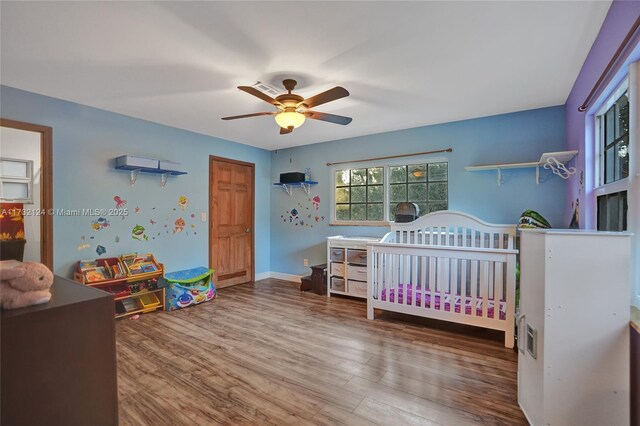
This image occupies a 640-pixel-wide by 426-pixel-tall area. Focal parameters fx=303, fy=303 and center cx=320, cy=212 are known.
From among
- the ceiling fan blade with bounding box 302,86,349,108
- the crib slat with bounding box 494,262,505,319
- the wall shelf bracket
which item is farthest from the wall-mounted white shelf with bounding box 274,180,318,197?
the crib slat with bounding box 494,262,505,319

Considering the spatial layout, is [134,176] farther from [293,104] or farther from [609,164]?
[609,164]

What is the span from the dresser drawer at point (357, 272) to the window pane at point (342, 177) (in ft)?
4.45

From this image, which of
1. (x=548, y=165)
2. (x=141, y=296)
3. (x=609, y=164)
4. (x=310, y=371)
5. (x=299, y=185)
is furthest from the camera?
(x=299, y=185)

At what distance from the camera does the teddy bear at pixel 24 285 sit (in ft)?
2.18

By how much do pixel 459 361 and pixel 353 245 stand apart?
196cm

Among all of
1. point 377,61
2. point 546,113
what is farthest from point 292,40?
point 546,113

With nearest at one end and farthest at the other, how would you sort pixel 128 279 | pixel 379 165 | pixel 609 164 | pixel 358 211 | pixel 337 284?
pixel 609 164, pixel 128 279, pixel 337 284, pixel 379 165, pixel 358 211

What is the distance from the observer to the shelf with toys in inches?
122

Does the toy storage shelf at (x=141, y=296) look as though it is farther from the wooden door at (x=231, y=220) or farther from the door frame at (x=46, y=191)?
the wooden door at (x=231, y=220)

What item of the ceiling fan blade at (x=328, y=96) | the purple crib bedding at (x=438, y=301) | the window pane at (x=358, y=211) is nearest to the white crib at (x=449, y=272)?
the purple crib bedding at (x=438, y=301)

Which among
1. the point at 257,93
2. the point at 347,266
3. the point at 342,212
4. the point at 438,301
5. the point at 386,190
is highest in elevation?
the point at 257,93

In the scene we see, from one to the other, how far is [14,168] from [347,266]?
3.57 metres

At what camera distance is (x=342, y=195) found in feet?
15.5

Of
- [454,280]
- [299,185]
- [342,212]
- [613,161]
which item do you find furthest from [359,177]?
[613,161]
